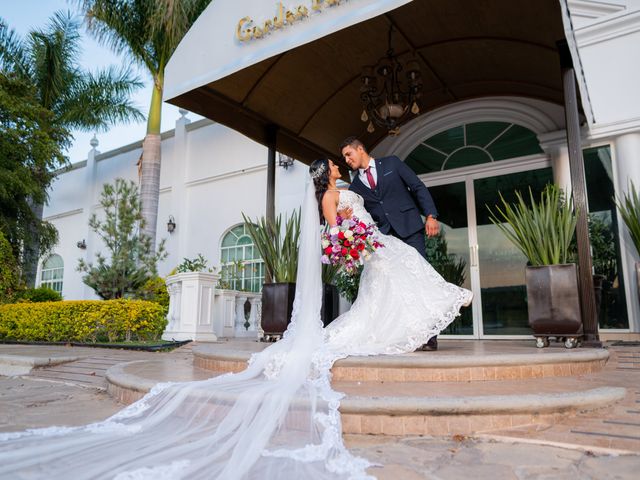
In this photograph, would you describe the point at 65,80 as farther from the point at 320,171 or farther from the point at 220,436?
the point at 220,436

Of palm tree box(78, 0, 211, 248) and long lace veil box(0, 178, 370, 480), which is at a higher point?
palm tree box(78, 0, 211, 248)

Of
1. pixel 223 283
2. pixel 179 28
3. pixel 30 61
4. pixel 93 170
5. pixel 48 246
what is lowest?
pixel 223 283

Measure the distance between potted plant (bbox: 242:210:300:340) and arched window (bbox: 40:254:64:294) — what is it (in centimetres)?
1746

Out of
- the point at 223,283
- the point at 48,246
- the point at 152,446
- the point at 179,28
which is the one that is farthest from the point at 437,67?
the point at 48,246

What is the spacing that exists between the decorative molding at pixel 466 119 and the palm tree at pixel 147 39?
808cm

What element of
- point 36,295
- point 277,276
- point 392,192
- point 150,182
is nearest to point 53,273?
point 36,295

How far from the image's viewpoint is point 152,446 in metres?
2.40

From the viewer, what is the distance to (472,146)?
8.05 metres

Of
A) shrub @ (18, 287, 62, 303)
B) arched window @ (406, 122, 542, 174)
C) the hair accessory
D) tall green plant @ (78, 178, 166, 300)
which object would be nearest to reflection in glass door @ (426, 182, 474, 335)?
arched window @ (406, 122, 542, 174)

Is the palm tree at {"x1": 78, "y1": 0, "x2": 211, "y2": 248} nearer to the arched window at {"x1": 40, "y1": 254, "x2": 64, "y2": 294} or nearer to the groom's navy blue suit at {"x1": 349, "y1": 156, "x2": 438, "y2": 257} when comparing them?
the arched window at {"x1": 40, "y1": 254, "x2": 64, "y2": 294}

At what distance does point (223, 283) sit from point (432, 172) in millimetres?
6813

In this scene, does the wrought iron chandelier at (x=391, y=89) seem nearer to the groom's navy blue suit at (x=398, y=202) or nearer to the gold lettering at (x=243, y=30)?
the gold lettering at (x=243, y=30)

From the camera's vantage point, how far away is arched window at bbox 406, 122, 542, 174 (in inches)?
301

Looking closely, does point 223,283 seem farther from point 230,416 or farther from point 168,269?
point 230,416
